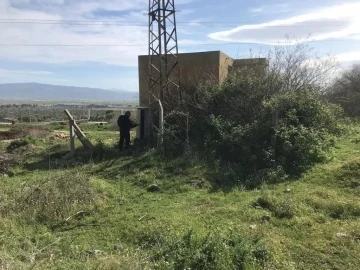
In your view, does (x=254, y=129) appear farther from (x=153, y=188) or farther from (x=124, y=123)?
(x=124, y=123)

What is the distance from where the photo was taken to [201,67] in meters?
17.6

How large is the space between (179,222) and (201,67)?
11541 mm

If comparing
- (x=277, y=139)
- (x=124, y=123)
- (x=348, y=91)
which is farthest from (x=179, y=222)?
(x=348, y=91)

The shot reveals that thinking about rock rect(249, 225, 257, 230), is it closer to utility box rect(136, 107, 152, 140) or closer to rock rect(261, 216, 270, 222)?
rock rect(261, 216, 270, 222)

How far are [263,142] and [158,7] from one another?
7.55 meters

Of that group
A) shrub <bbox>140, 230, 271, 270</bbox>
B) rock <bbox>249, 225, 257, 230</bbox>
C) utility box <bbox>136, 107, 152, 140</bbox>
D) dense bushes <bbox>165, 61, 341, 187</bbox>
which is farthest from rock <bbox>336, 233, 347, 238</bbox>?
utility box <bbox>136, 107, 152, 140</bbox>

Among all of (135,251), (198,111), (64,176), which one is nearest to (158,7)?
(198,111)

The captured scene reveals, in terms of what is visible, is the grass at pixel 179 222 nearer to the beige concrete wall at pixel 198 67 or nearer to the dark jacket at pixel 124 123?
the dark jacket at pixel 124 123

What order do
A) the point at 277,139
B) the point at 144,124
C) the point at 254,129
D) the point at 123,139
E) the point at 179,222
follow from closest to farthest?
1. the point at 179,222
2. the point at 277,139
3. the point at 254,129
4. the point at 123,139
5. the point at 144,124

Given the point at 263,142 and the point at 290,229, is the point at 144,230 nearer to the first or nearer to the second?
the point at 290,229

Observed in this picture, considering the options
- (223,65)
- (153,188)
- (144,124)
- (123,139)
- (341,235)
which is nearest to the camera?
(341,235)

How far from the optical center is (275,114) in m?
12.6

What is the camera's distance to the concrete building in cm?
1733

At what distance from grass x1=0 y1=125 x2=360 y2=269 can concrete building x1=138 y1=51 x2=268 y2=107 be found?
6797 mm
